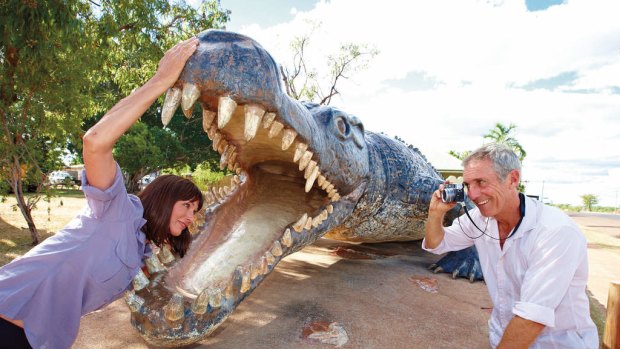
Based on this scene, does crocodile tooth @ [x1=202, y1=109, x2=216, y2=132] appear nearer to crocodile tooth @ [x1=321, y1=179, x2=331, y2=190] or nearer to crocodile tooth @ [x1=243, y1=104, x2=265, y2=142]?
crocodile tooth @ [x1=243, y1=104, x2=265, y2=142]

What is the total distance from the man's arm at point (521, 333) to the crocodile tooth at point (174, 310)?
5.18ft

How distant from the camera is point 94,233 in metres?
1.63

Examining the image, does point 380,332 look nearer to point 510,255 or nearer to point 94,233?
point 510,255

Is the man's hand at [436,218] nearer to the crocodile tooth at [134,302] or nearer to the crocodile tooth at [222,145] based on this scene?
the crocodile tooth at [222,145]

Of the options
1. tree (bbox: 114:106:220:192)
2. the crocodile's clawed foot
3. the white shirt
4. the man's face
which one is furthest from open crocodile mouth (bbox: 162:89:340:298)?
tree (bbox: 114:106:220:192)

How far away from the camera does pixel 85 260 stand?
161cm

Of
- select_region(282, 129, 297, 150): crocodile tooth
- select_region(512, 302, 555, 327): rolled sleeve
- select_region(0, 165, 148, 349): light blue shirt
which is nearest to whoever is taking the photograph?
select_region(0, 165, 148, 349): light blue shirt

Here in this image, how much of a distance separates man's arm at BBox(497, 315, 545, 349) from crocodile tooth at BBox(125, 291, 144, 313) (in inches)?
70.8

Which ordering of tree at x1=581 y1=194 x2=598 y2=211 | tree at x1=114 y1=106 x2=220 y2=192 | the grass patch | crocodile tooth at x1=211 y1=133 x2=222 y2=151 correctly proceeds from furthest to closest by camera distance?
tree at x1=581 y1=194 x2=598 y2=211
tree at x1=114 y1=106 x2=220 y2=192
the grass patch
crocodile tooth at x1=211 y1=133 x2=222 y2=151

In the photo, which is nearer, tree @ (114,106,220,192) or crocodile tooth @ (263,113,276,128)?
crocodile tooth @ (263,113,276,128)

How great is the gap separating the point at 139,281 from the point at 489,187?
1960 millimetres

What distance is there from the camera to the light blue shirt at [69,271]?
5.09 ft

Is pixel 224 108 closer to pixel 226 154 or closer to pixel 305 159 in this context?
pixel 305 159

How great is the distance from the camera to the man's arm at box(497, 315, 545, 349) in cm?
184
